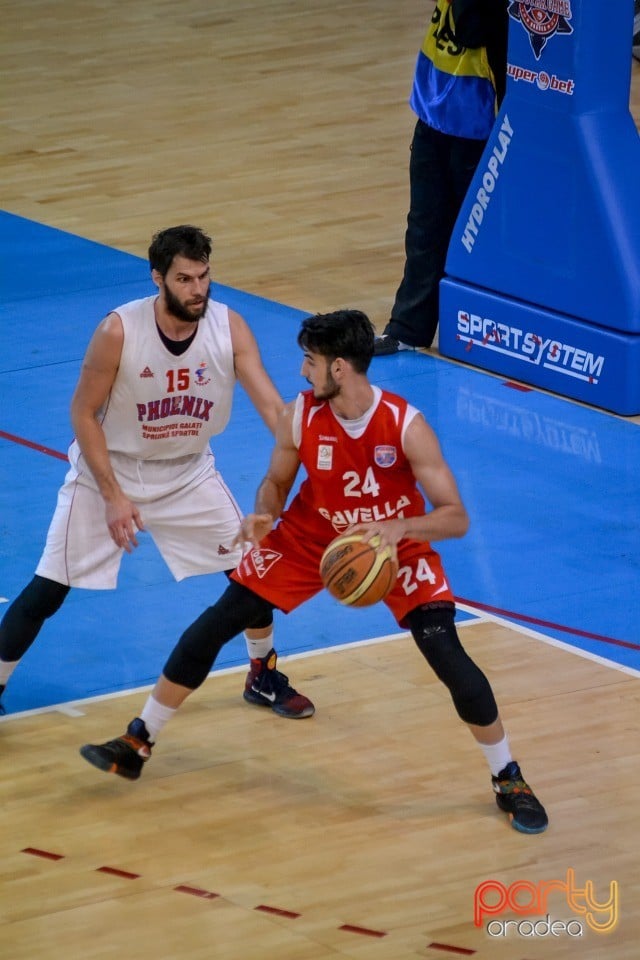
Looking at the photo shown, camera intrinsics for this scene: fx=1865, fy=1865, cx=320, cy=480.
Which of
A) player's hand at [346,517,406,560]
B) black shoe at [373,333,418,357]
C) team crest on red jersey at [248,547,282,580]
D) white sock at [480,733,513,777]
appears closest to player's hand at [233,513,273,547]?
team crest on red jersey at [248,547,282,580]

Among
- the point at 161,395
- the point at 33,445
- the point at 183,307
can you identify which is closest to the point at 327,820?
the point at 161,395

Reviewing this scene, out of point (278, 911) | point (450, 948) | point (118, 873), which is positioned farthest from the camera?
point (118, 873)

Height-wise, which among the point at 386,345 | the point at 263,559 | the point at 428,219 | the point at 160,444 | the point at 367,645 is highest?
the point at 160,444

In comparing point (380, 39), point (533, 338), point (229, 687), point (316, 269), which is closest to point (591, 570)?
point (229, 687)

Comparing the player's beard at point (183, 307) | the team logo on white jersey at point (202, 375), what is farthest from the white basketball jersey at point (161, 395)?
the player's beard at point (183, 307)

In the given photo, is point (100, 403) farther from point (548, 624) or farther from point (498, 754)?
point (548, 624)

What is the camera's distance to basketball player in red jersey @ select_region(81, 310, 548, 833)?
18.4ft

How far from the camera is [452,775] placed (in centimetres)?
609

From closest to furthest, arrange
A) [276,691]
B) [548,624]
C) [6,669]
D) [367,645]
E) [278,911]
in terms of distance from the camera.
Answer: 1. [278,911]
2. [6,669]
3. [276,691]
4. [367,645]
5. [548,624]

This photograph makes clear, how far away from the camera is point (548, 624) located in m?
7.22

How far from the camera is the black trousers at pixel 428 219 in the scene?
10000mm

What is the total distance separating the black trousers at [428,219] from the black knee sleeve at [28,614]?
14.5ft

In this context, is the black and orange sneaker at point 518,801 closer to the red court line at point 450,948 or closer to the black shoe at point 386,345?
the red court line at point 450,948

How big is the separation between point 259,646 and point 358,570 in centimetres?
116
